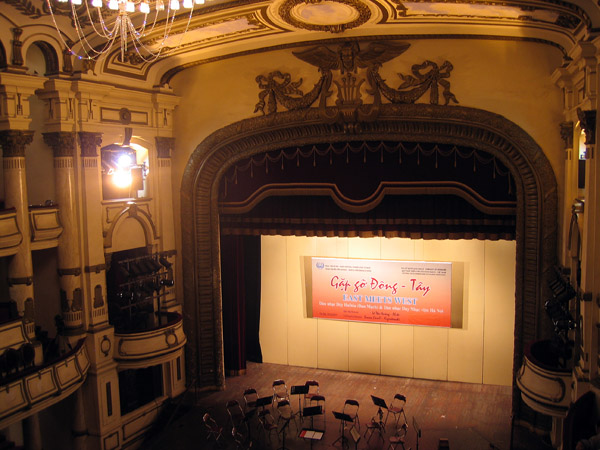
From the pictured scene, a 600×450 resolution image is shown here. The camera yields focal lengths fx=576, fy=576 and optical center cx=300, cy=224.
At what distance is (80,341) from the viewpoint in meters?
8.86

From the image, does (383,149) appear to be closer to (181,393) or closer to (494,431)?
(494,431)

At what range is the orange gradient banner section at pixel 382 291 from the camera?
11.1 meters

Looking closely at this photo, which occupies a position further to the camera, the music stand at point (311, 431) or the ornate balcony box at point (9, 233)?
the music stand at point (311, 431)

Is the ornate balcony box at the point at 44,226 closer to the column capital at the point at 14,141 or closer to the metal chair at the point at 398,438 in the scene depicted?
the column capital at the point at 14,141

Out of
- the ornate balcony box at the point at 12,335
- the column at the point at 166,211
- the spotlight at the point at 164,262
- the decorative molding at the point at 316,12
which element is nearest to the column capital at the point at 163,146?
the column at the point at 166,211

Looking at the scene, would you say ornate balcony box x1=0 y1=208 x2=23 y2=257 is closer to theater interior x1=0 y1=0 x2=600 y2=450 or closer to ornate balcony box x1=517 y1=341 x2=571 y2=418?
theater interior x1=0 y1=0 x2=600 y2=450

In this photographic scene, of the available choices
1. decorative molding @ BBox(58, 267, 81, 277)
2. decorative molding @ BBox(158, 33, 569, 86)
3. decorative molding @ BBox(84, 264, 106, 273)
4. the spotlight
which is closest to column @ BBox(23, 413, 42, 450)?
decorative molding @ BBox(58, 267, 81, 277)

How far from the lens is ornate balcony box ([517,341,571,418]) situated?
733 centimetres

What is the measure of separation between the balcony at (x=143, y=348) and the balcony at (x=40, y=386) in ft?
2.55

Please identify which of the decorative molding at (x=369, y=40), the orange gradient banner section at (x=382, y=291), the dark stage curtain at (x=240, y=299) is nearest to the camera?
the decorative molding at (x=369, y=40)

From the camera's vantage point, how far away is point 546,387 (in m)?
7.46

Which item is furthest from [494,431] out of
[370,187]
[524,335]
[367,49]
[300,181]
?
[367,49]

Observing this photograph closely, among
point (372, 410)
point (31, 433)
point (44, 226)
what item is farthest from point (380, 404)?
point (44, 226)

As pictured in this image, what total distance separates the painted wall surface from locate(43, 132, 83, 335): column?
4.46 meters
